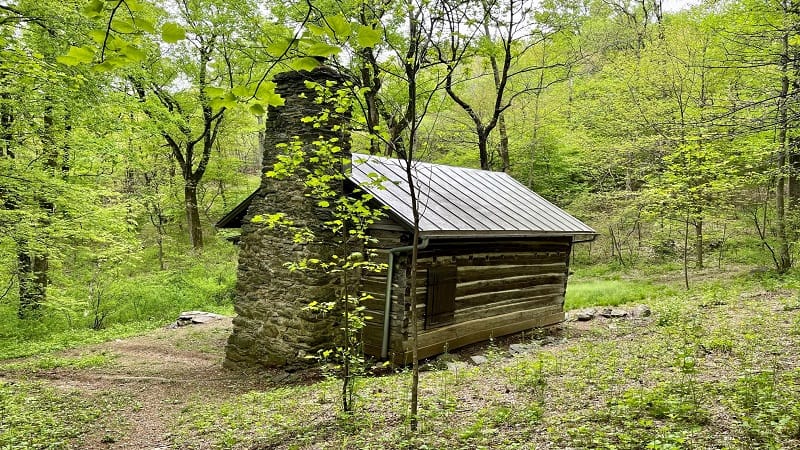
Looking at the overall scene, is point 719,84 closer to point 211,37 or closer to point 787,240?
point 787,240

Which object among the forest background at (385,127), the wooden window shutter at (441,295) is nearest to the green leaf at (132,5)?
the forest background at (385,127)

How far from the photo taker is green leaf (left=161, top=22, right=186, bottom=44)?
2.00 meters

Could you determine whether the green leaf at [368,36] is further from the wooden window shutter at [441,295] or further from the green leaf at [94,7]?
the wooden window shutter at [441,295]

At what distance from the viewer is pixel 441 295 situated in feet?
31.1

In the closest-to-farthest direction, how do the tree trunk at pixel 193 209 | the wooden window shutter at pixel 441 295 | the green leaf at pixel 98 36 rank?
the green leaf at pixel 98 36 → the wooden window shutter at pixel 441 295 → the tree trunk at pixel 193 209

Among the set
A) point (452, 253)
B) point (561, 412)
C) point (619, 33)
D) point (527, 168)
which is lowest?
point (561, 412)

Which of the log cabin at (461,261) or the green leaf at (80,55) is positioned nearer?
the green leaf at (80,55)

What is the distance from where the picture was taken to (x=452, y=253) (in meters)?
9.77

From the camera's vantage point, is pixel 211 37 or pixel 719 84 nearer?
pixel 719 84

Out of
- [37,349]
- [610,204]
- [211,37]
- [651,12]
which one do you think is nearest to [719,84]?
[610,204]

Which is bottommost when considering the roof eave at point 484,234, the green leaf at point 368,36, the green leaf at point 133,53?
the roof eave at point 484,234

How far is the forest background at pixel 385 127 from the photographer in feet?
26.7

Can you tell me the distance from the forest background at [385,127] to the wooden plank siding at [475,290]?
2282 millimetres

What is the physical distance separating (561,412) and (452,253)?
198 inches
